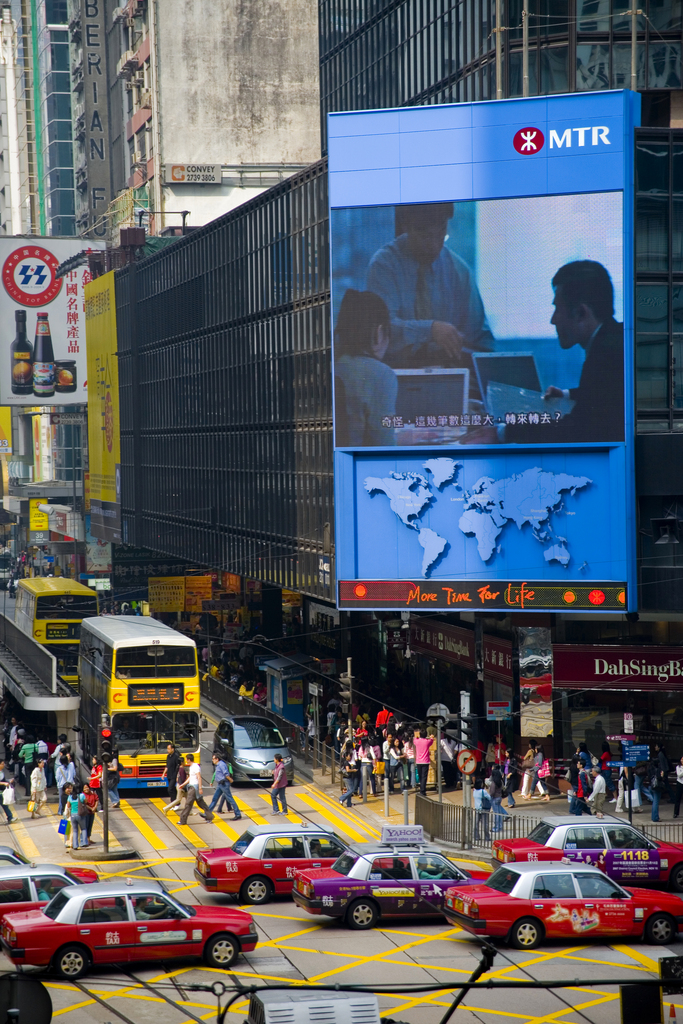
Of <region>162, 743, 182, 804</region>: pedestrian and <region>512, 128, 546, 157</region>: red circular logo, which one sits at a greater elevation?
<region>512, 128, 546, 157</region>: red circular logo

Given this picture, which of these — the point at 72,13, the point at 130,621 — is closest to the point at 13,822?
the point at 130,621

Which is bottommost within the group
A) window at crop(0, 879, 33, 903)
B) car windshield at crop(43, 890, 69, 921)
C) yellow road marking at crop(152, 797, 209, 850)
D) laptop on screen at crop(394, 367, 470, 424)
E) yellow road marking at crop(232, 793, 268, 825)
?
yellow road marking at crop(232, 793, 268, 825)

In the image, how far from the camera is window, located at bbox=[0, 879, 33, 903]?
21234 millimetres

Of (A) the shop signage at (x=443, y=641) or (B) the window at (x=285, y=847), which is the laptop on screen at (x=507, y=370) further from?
(B) the window at (x=285, y=847)

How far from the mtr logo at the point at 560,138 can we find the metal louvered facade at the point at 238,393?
7665 mm

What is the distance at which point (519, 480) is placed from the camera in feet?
123

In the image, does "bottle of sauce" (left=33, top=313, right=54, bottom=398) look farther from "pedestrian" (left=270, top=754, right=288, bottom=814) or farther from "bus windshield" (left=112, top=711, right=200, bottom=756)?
"pedestrian" (left=270, top=754, right=288, bottom=814)

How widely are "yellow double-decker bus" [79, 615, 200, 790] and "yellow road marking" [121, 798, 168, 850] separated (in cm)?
123

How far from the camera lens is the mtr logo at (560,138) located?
3666cm

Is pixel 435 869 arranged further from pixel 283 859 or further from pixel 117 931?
pixel 117 931

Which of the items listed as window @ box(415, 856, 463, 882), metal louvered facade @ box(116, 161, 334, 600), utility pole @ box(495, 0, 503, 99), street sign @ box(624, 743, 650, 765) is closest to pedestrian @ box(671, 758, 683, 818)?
street sign @ box(624, 743, 650, 765)

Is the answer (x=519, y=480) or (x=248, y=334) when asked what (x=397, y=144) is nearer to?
(x=519, y=480)

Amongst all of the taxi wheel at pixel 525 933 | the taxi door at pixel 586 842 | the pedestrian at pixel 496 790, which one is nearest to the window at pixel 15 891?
the taxi wheel at pixel 525 933

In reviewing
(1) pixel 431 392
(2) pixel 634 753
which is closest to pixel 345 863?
(2) pixel 634 753
